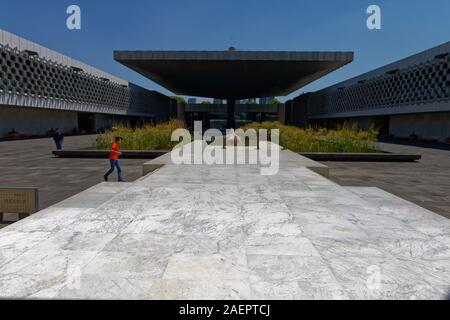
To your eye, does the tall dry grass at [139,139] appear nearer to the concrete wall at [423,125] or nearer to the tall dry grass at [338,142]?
the tall dry grass at [338,142]

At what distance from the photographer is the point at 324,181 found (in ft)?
23.9

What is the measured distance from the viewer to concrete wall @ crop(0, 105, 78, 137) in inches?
1163

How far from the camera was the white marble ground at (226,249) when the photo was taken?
253cm

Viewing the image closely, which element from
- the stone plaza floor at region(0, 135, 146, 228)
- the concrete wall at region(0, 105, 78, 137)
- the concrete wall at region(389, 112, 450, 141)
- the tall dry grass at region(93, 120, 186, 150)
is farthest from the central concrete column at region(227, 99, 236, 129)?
the stone plaza floor at region(0, 135, 146, 228)

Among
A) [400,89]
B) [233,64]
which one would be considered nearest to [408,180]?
[233,64]

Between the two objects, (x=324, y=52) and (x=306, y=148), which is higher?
(x=324, y=52)

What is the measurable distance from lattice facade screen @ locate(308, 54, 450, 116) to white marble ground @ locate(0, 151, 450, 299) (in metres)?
28.6

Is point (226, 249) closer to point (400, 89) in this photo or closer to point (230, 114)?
point (400, 89)

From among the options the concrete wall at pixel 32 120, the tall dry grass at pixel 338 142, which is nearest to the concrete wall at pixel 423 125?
the tall dry grass at pixel 338 142

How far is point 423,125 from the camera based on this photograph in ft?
106

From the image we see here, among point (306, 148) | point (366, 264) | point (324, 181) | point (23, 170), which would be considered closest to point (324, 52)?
point (306, 148)
